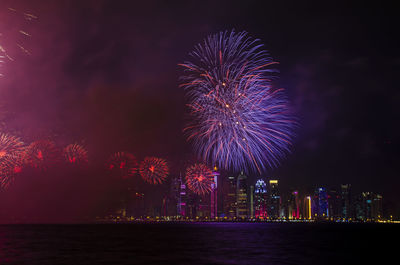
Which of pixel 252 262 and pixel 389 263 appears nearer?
pixel 252 262

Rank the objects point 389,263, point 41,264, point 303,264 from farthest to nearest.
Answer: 1. point 389,263
2. point 303,264
3. point 41,264

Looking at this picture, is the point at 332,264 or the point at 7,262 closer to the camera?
the point at 7,262

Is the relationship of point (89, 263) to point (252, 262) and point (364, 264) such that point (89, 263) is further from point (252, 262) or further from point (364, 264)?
point (364, 264)

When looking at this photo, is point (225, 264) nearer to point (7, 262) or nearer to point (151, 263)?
point (151, 263)

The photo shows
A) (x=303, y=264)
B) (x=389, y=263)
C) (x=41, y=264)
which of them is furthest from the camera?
(x=389, y=263)

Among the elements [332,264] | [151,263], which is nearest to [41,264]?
[151,263]

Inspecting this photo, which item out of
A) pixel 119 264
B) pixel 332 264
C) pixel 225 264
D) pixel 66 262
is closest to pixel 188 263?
pixel 225 264

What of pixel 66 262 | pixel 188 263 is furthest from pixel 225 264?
pixel 66 262

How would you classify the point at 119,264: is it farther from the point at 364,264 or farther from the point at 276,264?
A: the point at 364,264
